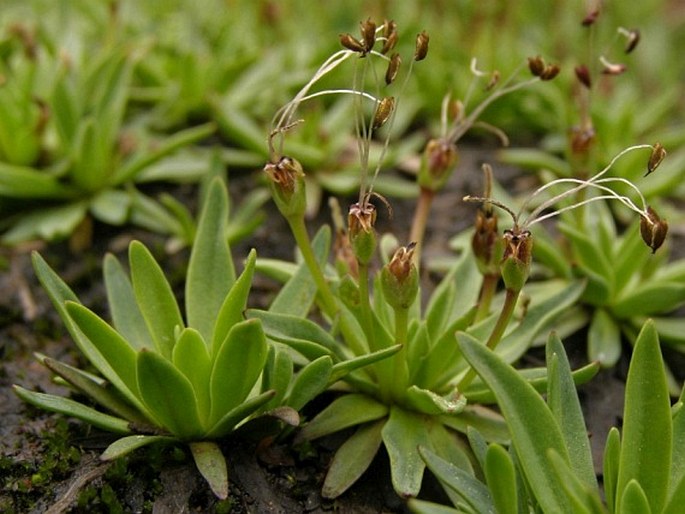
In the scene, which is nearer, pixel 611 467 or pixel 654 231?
pixel 654 231

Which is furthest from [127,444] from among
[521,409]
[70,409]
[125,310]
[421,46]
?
[421,46]

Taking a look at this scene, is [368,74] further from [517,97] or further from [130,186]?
[130,186]

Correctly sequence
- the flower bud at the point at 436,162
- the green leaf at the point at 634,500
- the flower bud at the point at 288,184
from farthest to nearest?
1. the flower bud at the point at 436,162
2. the flower bud at the point at 288,184
3. the green leaf at the point at 634,500

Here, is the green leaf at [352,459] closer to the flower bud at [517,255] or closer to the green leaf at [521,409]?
the green leaf at [521,409]

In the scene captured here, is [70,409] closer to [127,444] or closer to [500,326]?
[127,444]

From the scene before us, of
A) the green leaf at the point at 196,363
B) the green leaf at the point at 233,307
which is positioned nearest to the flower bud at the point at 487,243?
the green leaf at the point at 233,307

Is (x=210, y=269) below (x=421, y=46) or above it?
below

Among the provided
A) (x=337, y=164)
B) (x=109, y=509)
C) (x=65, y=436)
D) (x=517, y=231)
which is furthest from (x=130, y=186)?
(x=517, y=231)
